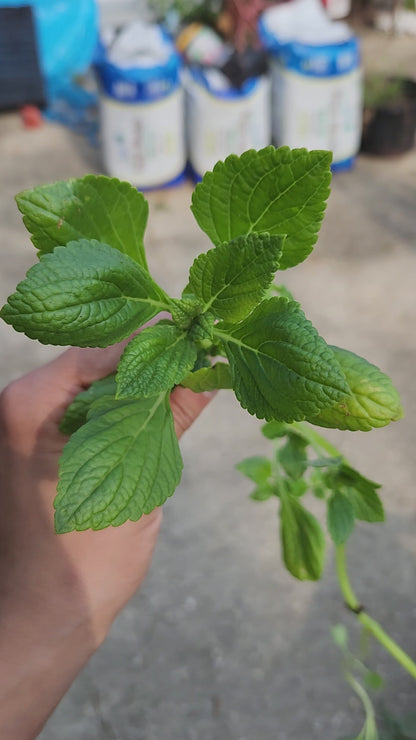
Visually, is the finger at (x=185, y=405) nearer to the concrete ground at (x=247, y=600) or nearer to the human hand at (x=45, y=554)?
the human hand at (x=45, y=554)

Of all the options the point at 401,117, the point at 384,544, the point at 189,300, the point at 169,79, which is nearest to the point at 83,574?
the point at 189,300

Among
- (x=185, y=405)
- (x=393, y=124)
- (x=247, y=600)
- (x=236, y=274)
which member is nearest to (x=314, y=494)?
(x=185, y=405)

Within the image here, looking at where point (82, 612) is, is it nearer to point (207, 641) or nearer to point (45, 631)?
point (45, 631)

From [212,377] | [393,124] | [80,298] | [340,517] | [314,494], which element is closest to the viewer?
[80,298]

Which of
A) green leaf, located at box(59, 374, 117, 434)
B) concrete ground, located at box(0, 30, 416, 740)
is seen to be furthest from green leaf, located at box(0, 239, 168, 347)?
concrete ground, located at box(0, 30, 416, 740)

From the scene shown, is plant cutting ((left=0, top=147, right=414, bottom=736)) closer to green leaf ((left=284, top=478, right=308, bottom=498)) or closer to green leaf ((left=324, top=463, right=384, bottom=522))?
green leaf ((left=324, top=463, right=384, bottom=522))

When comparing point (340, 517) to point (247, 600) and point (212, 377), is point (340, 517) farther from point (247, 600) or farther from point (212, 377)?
point (247, 600)
